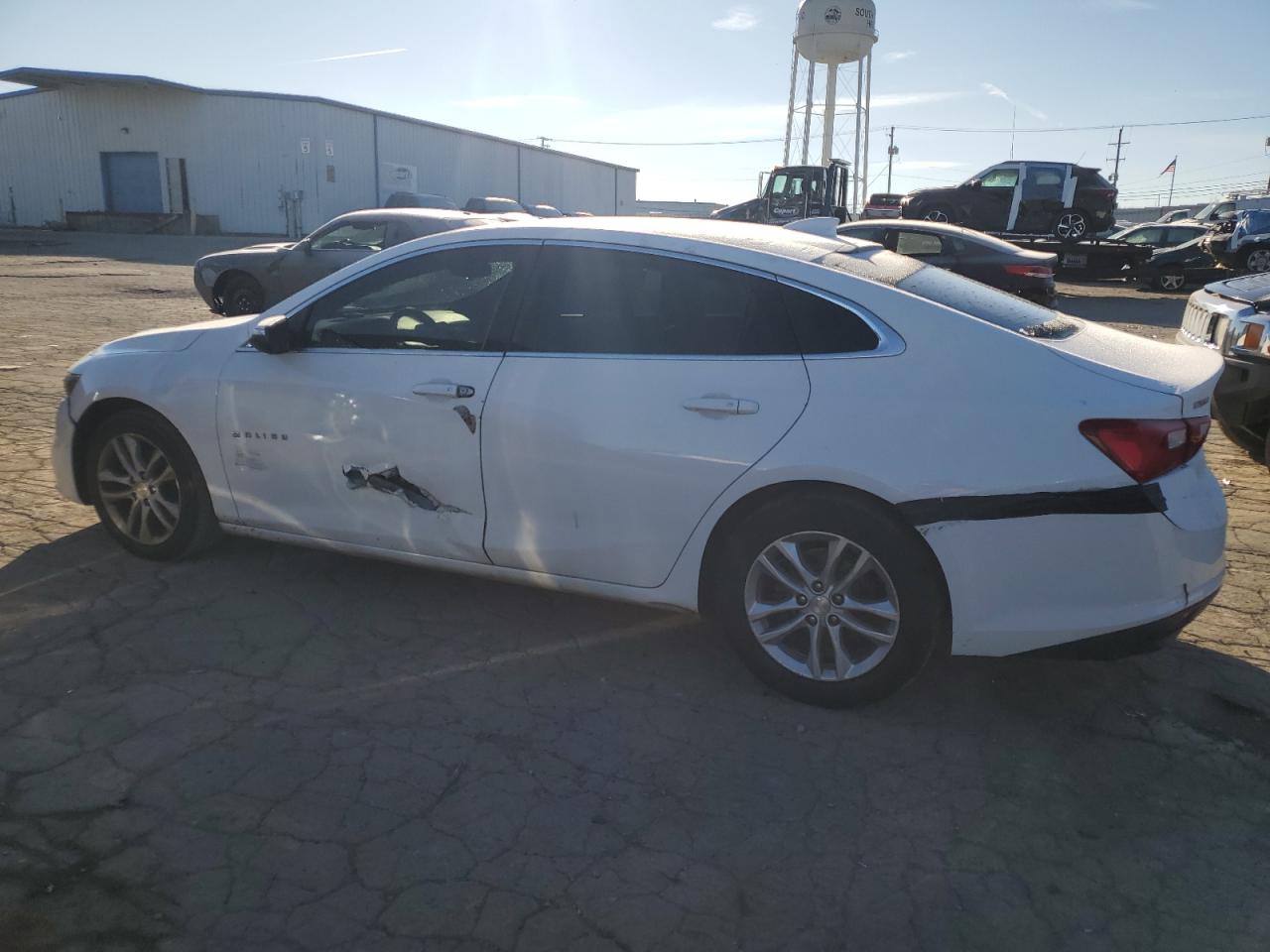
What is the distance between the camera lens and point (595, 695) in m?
3.39

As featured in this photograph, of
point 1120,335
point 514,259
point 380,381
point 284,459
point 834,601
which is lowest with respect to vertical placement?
point 834,601

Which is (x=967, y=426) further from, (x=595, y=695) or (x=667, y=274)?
(x=595, y=695)

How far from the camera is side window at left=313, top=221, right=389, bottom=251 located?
1160cm

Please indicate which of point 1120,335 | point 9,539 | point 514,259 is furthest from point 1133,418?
point 9,539

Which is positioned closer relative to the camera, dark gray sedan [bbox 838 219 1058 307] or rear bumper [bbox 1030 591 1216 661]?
rear bumper [bbox 1030 591 1216 661]

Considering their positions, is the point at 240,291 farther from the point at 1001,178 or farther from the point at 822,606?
the point at 1001,178

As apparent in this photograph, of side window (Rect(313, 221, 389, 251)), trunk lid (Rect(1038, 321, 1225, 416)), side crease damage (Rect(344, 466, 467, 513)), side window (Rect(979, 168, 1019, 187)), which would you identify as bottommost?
side crease damage (Rect(344, 466, 467, 513))

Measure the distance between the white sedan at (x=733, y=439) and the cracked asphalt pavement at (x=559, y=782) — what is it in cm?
33

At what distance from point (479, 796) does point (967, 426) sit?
5.93ft

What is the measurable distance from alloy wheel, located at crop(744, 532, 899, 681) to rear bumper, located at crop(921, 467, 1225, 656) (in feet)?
0.76

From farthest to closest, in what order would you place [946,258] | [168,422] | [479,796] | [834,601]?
[946,258] → [168,422] → [834,601] → [479,796]

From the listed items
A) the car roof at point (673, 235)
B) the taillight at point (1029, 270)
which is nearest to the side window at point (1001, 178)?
the taillight at point (1029, 270)

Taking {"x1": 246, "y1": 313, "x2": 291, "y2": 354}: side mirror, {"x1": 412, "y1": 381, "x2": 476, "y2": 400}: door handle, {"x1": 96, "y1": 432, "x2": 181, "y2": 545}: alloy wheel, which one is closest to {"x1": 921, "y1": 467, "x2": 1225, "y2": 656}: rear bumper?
{"x1": 412, "y1": 381, "x2": 476, "y2": 400}: door handle

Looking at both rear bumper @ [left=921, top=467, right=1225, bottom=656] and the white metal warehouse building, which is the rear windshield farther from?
the white metal warehouse building
